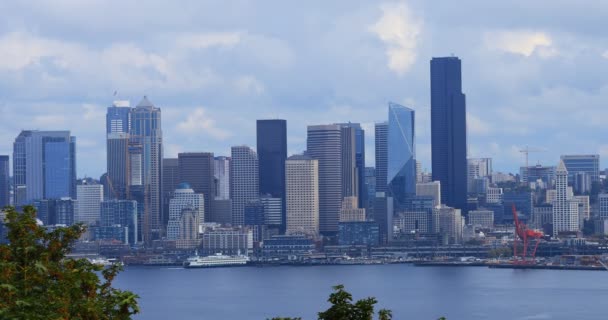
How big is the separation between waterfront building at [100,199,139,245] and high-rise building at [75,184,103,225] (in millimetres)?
2692

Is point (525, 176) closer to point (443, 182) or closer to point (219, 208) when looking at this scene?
point (443, 182)

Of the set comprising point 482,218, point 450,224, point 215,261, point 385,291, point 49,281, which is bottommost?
point 215,261

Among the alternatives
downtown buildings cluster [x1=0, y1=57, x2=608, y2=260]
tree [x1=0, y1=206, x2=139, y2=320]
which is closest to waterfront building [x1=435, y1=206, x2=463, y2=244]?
downtown buildings cluster [x1=0, y1=57, x2=608, y2=260]

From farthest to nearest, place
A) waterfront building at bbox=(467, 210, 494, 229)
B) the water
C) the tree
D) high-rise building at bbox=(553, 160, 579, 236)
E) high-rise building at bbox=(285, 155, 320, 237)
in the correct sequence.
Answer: waterfront building at bbox=(467, 210, 494, 229), high-rise building at bbox=(553, 160, 579, 236), high-rise building at bbox=(285, 155, 320, 237), the water, the tree

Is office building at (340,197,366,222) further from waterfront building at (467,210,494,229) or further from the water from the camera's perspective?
the water

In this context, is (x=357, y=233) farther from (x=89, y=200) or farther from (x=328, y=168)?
(x=89, y=200)

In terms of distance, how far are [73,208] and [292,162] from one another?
16750 mm

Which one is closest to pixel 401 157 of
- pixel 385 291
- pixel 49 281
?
pixel 385 291

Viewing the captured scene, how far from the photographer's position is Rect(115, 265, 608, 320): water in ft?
129

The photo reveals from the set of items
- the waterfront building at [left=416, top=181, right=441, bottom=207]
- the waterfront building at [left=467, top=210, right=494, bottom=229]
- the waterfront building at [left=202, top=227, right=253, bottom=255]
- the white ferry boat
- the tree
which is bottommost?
the white ferry boat

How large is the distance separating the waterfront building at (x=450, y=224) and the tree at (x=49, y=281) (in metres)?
82.2

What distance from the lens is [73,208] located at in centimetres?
10250

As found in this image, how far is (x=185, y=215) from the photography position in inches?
3684

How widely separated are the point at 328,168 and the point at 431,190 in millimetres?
9134
